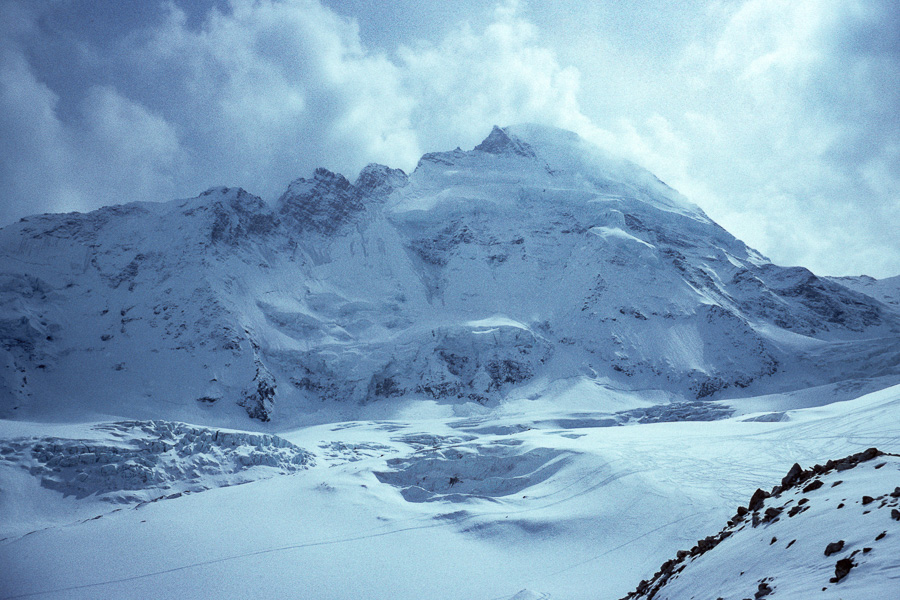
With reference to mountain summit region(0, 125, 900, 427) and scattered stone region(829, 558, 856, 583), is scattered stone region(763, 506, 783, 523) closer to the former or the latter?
scattered stone region(829, 558, 856, 583)

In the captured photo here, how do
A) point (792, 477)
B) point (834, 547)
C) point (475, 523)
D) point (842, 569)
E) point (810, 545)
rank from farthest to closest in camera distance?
point (475, 523), point (792, 477), point (810, 545), point (834, 547), point (842, 569)

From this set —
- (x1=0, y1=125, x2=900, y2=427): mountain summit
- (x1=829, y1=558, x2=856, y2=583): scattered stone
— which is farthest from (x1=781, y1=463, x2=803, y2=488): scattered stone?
(x1=0, y1=125, x2=900, y2=427): mountain summit

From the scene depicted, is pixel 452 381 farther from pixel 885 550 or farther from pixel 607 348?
pixel 885 550

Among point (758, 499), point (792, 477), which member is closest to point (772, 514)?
point (758, 499)

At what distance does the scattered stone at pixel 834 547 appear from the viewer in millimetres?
6903

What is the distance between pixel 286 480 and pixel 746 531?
2587cm

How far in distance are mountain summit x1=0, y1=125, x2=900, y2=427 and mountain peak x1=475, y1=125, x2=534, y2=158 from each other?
27975 millimetres

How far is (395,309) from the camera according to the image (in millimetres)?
115625

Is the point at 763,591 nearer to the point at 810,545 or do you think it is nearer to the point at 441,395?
the point at 810,545

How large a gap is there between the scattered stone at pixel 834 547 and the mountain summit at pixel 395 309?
270ft

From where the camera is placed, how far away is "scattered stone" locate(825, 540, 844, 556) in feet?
22.6

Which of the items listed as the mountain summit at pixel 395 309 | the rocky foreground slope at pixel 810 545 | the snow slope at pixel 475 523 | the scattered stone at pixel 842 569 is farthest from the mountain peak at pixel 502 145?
the scattered stone at pixel 842 569

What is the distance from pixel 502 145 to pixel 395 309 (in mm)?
88000

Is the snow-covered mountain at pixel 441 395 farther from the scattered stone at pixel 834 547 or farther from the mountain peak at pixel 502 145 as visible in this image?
the mountain peak at pixel 502 145
